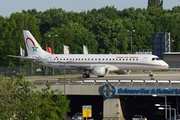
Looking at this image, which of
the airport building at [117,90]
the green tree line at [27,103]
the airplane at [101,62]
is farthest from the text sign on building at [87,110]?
the airplane at [101,62]

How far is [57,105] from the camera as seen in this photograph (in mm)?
83312

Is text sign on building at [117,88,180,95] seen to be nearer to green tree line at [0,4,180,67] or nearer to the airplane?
the airplane

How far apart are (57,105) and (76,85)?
4.86 m

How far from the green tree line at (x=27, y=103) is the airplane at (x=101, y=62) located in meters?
11.8

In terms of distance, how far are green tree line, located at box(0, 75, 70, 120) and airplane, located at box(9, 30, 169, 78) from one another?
38.9 feet

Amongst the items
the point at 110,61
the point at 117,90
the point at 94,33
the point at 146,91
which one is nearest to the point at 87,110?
the point at 117,90

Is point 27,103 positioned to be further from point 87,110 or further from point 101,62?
point 101,62

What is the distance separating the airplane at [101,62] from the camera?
95688 millimetres

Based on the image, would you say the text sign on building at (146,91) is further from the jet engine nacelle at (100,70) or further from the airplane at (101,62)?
the airplane at (101,62)

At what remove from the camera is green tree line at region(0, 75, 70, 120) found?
7738 centimetres

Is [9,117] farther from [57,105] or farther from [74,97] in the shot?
[74,97]

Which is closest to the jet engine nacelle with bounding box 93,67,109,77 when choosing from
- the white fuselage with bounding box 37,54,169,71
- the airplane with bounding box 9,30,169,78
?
the airplane with bounding box 9,30,169,78

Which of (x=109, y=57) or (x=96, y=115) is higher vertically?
(x=109, y=57)

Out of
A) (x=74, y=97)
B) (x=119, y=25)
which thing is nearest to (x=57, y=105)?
(x=74, y=97)
